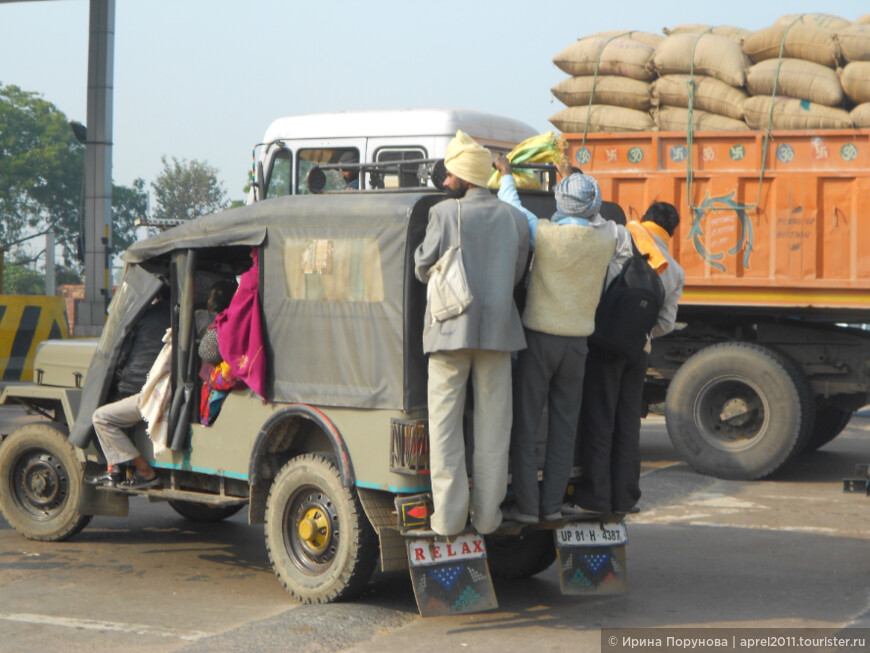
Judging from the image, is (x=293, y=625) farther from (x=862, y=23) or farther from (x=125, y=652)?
(x=862, y=23)

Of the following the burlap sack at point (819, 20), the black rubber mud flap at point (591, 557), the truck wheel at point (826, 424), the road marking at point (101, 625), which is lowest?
the road marking at point (101, 625)

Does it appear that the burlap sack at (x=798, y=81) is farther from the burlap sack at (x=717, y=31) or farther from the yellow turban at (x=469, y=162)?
the yellow turban at (x=469, y=162)

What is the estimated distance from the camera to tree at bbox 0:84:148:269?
61500 mm

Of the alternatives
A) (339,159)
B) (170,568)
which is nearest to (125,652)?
(170,568)

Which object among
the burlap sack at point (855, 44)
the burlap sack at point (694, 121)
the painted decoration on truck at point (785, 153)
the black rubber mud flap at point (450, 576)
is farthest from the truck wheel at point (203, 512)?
the burlap sack at point (855, 44)

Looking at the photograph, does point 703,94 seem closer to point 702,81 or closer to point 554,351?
point 702,81

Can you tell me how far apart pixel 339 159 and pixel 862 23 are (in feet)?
16.1

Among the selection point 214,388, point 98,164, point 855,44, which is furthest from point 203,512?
point 98,164

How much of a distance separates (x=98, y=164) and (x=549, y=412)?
19.0 metres

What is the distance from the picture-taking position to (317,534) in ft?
18.8

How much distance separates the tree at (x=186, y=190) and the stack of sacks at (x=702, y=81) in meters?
52.5

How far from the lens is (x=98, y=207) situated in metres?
22.7

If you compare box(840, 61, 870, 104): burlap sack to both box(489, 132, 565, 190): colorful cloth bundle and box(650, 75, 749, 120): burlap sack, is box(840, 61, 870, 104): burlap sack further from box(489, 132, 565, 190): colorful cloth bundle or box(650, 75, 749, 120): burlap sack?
box(489, 132, 565, 190): colorful cloth bundle

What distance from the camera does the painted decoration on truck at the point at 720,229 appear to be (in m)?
10.0
